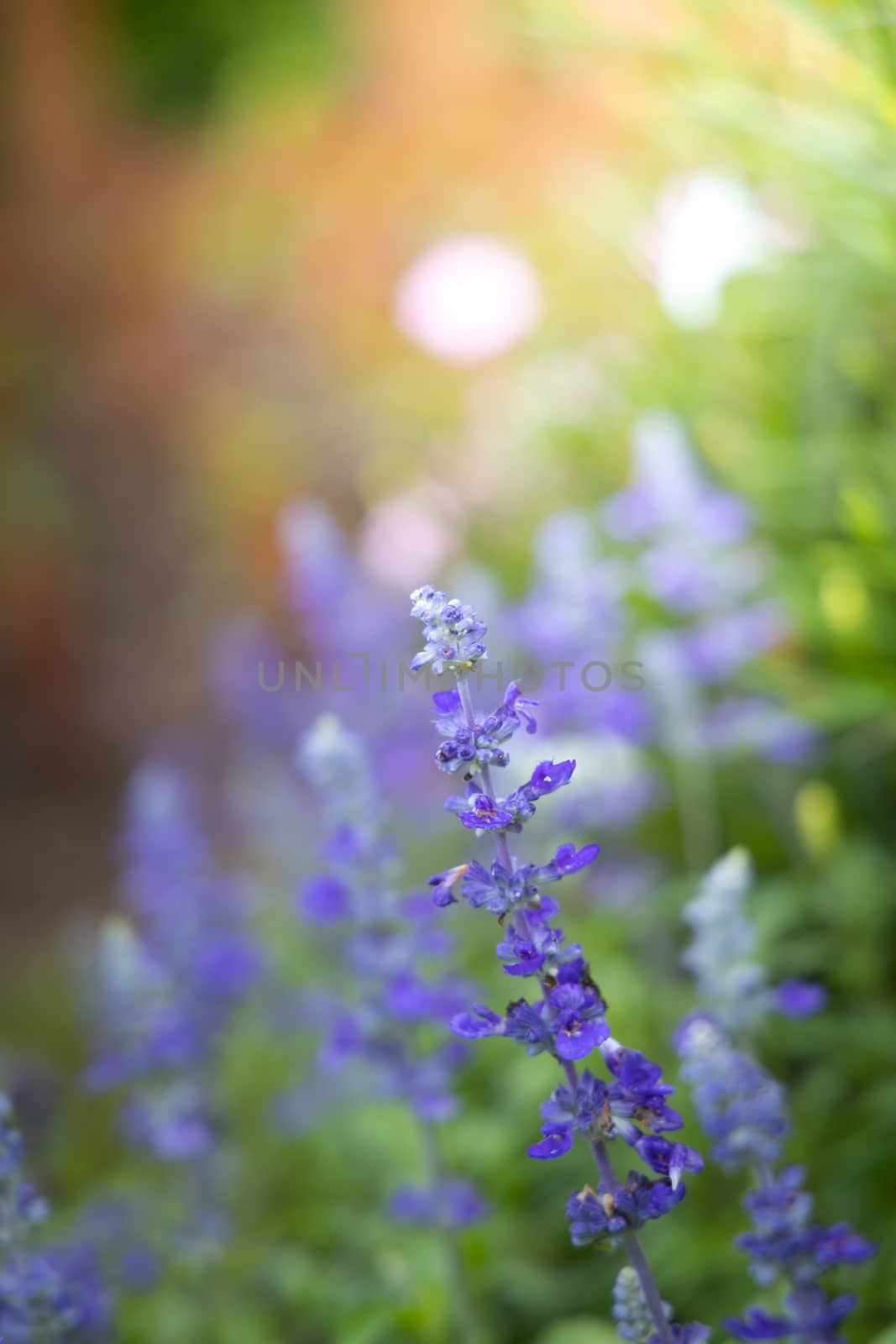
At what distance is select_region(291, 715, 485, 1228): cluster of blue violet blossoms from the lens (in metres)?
1.69

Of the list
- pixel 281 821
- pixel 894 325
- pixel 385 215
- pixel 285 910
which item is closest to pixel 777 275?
pixel 894 325

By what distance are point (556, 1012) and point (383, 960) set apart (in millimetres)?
697

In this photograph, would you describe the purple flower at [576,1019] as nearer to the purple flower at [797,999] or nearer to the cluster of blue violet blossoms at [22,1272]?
the purple flower at [797,999]

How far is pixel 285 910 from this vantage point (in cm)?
336

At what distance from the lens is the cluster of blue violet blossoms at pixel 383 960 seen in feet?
5.53

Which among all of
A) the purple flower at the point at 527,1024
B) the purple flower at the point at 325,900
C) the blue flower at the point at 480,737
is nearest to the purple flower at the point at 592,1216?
the purple flower at the point at 527,1024

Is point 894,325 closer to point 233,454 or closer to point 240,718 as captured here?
point 240,718

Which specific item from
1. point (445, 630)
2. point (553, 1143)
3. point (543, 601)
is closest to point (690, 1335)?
point (553, 1143)

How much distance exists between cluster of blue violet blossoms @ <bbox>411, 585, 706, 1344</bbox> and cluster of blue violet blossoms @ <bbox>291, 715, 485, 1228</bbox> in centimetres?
55

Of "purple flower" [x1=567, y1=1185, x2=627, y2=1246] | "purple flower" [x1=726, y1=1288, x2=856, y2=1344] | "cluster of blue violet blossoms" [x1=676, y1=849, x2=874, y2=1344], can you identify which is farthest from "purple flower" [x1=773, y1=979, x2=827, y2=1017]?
"purple flower" [x1=567, y1=1185, x2=627, y2=1246]

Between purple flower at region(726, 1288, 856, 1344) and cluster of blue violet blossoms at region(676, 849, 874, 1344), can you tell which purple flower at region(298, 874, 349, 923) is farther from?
purple flower at region(726, 1288, 856, 1344)

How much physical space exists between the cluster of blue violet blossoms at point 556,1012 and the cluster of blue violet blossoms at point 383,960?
549 mm

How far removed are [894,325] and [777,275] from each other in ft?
1.05

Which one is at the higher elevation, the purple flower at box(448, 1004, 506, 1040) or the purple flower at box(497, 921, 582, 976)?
the purple flower at box(497, 921, 582, 976)
